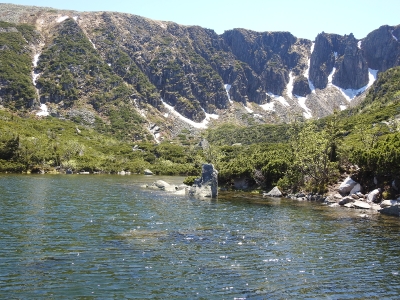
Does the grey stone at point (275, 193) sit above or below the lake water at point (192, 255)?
above

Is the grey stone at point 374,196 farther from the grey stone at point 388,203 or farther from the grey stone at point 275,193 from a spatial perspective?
the grey stone at point 275,193

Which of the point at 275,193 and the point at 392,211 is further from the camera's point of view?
the point at 275,193

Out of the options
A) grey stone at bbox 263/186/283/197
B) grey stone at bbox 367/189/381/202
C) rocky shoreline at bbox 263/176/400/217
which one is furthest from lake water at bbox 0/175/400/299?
grey stone at bbox 263/186/283/197

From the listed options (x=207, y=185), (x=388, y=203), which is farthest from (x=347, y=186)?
(x=207, y=185)

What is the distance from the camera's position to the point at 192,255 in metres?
26.2

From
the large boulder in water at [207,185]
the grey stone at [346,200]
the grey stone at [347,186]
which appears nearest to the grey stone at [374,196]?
the grey stone at [346,200]

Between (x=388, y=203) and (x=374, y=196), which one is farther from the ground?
(x=374, y=196)

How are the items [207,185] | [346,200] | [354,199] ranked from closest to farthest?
[346,200] → [354,199] → [207,185]

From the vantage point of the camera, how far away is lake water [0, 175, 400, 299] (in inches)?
762

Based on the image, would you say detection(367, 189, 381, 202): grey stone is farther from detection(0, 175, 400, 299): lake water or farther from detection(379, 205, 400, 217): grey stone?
detection(0, 175, 400, 299): lake water

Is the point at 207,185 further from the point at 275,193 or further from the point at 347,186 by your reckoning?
the point at 347,186

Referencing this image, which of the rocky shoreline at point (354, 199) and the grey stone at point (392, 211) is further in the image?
the rocky shoreline at point (354, 199)

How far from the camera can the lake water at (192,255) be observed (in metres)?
19.4

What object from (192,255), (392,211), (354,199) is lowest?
(192,255)
